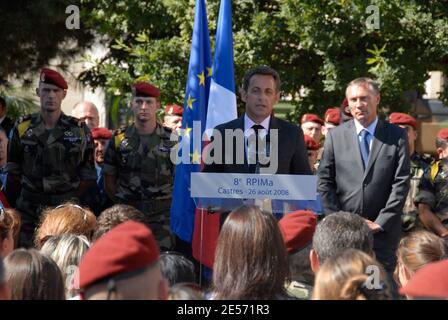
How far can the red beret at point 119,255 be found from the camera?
123 inches

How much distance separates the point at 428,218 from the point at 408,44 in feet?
8.85

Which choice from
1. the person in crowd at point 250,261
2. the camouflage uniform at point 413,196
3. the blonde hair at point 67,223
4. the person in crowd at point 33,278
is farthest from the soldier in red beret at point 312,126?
the person in crowd at point 33,278

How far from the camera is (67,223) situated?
5648 millimetres

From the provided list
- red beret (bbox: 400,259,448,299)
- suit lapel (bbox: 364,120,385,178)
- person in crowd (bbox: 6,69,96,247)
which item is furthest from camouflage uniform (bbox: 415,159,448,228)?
red beret (bbox: 400,259,448,299)

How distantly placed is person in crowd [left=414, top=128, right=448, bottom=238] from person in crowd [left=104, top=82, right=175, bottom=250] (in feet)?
6.85

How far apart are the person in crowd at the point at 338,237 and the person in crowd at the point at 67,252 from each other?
1200 mm

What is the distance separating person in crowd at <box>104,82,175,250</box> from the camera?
7.71 meters

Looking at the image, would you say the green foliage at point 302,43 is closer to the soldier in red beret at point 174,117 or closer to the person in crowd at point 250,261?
the soldier in red beret at point 174,117

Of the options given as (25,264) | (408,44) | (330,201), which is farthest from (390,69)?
(25,264)

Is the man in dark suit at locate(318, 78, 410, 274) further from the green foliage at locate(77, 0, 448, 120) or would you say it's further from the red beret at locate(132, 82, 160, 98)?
the green foliage at locate(77, 0, 448, 120)

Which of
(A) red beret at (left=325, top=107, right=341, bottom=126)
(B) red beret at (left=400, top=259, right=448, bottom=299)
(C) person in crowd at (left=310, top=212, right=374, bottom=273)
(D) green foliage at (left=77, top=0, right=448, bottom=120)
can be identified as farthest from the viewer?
(D) green foliage at (left=77, top=0, right=448, bottom=120)

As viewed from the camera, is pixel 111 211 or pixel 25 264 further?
pixel 111 211
